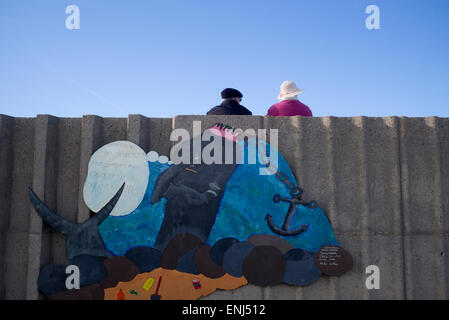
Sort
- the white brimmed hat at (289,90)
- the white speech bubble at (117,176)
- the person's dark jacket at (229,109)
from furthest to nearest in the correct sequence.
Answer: the white brimmed hat at (289,90), the person's dark jacket at (229,109), the white speech bubble at (117,176)

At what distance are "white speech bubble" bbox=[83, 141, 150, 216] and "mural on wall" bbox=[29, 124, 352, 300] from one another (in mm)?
13

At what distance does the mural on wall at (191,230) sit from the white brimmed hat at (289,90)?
1.14 meters

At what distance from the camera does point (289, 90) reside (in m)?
5.54

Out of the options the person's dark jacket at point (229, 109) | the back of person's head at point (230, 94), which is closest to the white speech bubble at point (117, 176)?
the person's dark jacket at point (229, 109)

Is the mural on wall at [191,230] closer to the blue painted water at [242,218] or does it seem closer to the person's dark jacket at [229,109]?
the blue painted water at [242,218]

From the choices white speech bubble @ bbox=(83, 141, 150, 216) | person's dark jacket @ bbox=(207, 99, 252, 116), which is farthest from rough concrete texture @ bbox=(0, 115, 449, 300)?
person's dark jacket @ bbox=(207, 99, 252, 116)

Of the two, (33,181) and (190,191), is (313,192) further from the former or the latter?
(33,181)

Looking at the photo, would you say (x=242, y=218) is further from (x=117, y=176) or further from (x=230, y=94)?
(x=230, y=94)

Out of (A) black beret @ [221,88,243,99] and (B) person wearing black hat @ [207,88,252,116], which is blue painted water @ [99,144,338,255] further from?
(A) black beret @ [221,88,243,99]

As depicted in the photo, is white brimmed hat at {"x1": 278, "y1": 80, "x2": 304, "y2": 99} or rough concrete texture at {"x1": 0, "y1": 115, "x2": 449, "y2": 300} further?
white brimmed hat at {"x1": 278, "y1": 80, "x2": 304, "y2": 99}

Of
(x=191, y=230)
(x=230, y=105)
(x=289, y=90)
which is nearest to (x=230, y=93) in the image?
(x=230, y=105)

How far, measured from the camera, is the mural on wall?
4.55 m

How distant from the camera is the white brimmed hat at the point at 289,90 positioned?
5500 millimetres
